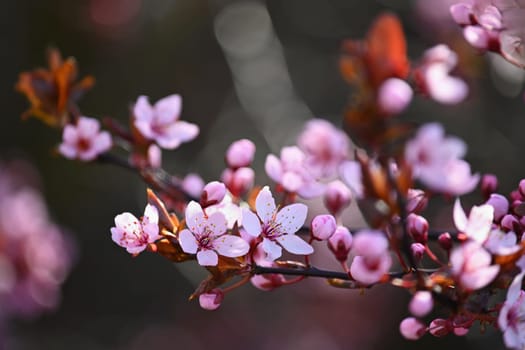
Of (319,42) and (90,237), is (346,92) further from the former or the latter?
(90,237)

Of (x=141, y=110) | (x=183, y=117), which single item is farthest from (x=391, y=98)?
(x=183, y=117)

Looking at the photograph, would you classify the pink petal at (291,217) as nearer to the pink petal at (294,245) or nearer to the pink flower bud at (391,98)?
the pink petal at (294,245)

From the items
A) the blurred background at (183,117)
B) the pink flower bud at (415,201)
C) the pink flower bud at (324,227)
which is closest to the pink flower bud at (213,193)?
the pink flower bud at (324,227)

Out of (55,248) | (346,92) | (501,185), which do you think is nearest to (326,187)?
(55,248)

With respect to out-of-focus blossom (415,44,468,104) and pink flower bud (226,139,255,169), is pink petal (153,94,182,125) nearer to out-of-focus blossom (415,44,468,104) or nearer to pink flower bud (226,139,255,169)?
pink flower bud (226,139,255,169)

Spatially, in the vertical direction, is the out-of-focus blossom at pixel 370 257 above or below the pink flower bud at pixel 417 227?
above

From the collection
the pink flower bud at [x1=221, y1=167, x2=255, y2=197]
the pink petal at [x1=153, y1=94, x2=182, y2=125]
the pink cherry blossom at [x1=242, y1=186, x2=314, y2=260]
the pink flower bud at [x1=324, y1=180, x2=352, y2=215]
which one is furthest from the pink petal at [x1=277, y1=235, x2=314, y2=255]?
the pink petal at [x1=153, y1=94, x2=182, y2=125]
